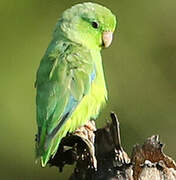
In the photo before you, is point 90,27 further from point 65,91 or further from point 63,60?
point 65,91

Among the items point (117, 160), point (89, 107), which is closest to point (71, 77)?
point (89, 107)

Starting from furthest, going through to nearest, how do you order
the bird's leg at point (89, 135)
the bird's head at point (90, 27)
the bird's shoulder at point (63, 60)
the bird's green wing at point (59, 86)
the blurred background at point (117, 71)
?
1. the blurred background at point (117, 71)
2. the bird's head at point (90, 27)
3. the bird's shoulder at point (63, 60)
4. the bird's green wing at point (59, 86)
5. the bird's leg at point (89, 135)

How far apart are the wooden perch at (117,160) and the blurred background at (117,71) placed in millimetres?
4518

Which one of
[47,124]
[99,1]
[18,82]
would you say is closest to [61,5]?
[99,1]

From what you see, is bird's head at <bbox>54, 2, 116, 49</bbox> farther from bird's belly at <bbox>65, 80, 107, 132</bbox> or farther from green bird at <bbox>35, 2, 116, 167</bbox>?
bird's belly at <bbox>65, 80, 107, 132</bbox>

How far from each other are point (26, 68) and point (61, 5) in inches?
38.4

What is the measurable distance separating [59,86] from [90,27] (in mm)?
658

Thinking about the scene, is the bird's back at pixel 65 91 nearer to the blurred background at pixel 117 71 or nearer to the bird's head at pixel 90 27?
the bird's head at pixel 90 27

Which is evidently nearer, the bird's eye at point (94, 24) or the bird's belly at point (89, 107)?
the bird's belly at point (89, 107)

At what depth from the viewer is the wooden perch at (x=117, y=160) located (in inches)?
217

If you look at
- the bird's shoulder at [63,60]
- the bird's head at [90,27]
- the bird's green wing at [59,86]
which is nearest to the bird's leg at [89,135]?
the bird's green wing at [59,86]

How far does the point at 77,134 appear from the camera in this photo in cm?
608

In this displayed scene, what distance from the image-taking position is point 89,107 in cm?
633

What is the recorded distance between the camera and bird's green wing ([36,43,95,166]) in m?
6.03
